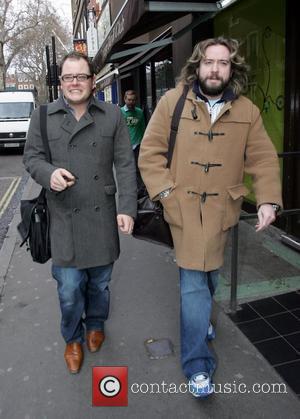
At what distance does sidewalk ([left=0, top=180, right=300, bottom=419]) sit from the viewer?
8.27 feet

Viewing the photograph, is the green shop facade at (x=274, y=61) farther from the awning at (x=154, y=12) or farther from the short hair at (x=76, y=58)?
the short hair at (x=76, y=58)

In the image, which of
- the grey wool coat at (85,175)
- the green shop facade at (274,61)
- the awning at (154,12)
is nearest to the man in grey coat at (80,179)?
the grey wool coat at (85,175)

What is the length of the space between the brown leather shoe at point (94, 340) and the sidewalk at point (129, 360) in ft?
0.16

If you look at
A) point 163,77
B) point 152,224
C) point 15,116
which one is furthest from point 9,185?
point 152,224

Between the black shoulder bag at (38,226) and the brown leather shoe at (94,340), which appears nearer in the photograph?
the black shoulder bag at (38,226)

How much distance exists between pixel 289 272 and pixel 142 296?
4.56 feet

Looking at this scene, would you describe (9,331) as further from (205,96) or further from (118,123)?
(205,96)

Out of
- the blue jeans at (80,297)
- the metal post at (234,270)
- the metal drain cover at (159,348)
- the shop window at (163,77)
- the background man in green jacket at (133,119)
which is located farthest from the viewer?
the shop window at (163,77)

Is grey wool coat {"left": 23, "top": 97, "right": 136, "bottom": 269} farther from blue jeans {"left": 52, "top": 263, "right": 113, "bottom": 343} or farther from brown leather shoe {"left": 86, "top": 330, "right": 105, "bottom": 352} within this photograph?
brown leather shoe {"left": 86, "top": 330, "right": 105, "bottom": 352}

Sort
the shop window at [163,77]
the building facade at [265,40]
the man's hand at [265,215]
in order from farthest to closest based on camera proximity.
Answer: the shop window at [163,77], the building facade at [265,40], the man's hand at [265,215]

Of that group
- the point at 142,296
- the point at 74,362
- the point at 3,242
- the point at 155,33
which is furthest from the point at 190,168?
the point at 155,33

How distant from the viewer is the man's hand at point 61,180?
2.45m

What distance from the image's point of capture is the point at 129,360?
2.98 metres

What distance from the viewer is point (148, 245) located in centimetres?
526
